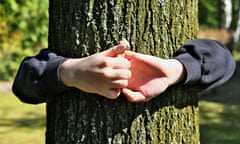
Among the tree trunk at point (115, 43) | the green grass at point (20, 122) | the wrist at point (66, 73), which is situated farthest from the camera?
the green grass at point (20, 122)

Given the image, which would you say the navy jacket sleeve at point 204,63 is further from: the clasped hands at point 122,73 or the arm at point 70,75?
the arm at point 70,75

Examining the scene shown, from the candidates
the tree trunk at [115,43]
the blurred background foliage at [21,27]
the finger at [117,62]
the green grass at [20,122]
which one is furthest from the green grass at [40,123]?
the finger at [117,62]

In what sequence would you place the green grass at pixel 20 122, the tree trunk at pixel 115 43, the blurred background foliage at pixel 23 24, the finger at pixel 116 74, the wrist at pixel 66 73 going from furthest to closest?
the blurred background foliage at pixel 23 24 < the green grass at pixel 20 122 < the tree trunk at pixel 115 43 < the wrist at pixel 66 73 < the finger at pixel 116 74

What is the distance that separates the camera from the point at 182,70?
6.49 ft

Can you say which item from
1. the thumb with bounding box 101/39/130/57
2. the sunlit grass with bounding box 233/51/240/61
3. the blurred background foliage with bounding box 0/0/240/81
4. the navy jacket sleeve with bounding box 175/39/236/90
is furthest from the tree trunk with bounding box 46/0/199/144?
the sunlit grass with bounding box 233/51/240/61

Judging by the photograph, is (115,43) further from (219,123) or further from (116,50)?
(219,123)

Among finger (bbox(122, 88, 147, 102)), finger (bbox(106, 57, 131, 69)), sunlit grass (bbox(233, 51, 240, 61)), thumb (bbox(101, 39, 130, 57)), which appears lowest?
sunlit grass (bbox(233, 51, 240, 61))

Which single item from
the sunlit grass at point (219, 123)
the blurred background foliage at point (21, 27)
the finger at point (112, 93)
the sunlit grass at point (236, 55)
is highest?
the finger at point (112, 93)

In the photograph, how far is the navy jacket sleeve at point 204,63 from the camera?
201 cm

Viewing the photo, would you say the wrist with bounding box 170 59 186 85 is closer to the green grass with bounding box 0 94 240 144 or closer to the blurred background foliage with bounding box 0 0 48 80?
the green grass with bounding box 0 94 240 144

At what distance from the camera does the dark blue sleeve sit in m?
1.99

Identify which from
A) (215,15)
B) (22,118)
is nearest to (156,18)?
(22,118)

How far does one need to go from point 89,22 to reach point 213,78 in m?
0.55

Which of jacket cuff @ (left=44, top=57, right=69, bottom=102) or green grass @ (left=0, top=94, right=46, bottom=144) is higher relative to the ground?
jacket cuff @ (left=44, top=57, right=69, bottom=102)
